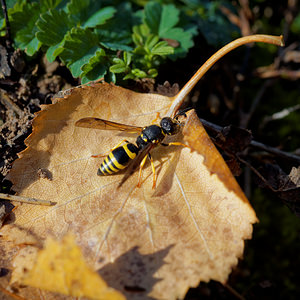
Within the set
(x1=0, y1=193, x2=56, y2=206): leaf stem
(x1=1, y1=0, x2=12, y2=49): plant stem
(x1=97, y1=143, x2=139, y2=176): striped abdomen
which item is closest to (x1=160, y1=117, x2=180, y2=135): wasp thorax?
(x1=97, y1=143, x2=139, y2=176): striped abdomen

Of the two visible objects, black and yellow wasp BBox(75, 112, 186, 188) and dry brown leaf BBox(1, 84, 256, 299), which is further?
black and yellow wasp BBox(75, 112, 186, 188)

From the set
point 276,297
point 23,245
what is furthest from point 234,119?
point 23,245

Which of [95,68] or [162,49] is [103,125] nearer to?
[95,68]

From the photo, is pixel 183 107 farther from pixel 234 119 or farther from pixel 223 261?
pixel 223 261

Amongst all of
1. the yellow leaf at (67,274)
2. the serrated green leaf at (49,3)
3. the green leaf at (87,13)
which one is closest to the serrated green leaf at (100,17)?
the green leaf at (87,13)

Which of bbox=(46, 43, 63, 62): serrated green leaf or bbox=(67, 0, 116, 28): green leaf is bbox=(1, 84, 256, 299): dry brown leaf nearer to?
bbox=(46, 43, 63, 62): serrated green leaf

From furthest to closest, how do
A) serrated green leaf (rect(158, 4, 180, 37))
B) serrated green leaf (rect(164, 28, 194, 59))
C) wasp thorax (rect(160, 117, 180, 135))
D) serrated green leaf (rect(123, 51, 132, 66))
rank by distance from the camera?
serrated green leaf (rect(158, 4, 180, 37)), serrated green leaf (rect(164, 28, 194, 59)), serrated green leaf (rect(123, 51, 132, 66)), wasp thorax (rect(160, 117, 180, 135))

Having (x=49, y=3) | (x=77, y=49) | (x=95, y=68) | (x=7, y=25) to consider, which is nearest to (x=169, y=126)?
(x=95, y=68)
